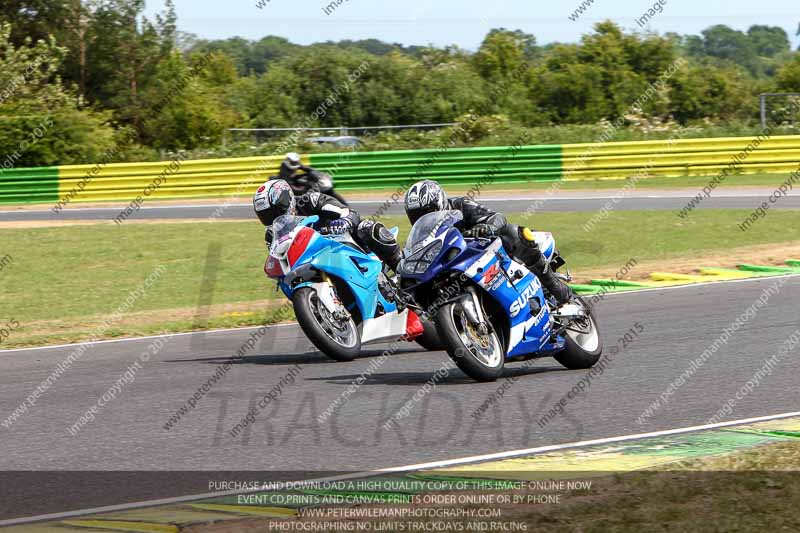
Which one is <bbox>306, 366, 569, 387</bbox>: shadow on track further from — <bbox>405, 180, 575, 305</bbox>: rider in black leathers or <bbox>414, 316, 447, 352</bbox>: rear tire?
<bbox>414, 316, 447, 352</bbox>: rear tire

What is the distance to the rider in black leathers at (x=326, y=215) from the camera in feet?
34.6

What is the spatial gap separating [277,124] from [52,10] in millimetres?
10843

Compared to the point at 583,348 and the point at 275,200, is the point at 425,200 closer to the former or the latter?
the point at 583,348

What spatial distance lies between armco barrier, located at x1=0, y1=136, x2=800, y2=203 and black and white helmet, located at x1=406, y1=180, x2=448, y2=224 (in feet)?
65.1

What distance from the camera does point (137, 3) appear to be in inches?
1711

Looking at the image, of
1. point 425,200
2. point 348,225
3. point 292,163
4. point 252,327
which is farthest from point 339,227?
point 252,327

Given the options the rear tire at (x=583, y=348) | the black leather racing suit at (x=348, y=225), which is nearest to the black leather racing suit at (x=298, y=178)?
the black leather racing suit at (x=348, y=225)

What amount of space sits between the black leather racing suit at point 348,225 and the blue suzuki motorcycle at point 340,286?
19 cm

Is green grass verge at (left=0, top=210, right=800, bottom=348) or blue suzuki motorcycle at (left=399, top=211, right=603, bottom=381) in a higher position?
blue suzuki motorcycle at (left=399, top=211, right=603, bottom=381)

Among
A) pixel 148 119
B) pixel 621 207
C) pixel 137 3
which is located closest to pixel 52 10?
pixel 137 3

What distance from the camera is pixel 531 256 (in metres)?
8.92

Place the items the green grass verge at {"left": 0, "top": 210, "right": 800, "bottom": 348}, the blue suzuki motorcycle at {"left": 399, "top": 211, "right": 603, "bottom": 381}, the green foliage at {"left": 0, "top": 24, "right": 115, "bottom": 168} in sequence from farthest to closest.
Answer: the green foliage at {"left": 0, "top": 24, "right": 115, "bottom": 168}, the green grass verge at {"left": 0, "top": 210, "right": 800, "bottom": 348}, the blue suzuki motorcycle at {"left": 399, "top": 211, "right": 603, "bottom": 381}

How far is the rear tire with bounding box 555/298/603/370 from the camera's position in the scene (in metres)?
9.15

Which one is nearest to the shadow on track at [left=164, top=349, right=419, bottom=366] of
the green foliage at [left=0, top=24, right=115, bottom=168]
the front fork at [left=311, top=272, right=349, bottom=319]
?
the front fork at [left=311, top=272, right=349, bottom=319]
